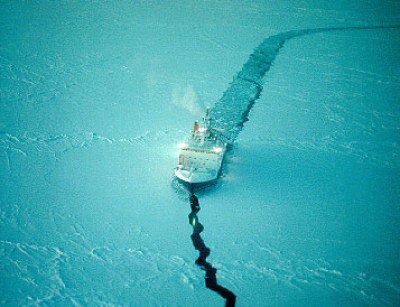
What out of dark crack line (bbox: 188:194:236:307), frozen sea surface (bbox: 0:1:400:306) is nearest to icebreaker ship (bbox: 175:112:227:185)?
frozen sea surface (bbox: 0:1:400:306)

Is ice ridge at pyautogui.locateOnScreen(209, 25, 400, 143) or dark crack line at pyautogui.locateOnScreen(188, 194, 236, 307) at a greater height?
ice ridge at pyautogui.locateOnScreen(209, 25, 400, 143)

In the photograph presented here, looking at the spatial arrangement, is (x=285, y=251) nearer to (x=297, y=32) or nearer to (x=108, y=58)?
(x=108, y=58)

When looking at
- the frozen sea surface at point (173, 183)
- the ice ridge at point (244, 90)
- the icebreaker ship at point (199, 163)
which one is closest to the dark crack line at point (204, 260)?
the frozen sea surface at point (173, 183)

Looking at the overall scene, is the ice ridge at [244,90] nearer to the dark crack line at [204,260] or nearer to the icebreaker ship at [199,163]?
the icebreaker ship at [199,163]

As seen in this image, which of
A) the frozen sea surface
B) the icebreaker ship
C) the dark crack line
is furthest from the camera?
the icebreaker ship

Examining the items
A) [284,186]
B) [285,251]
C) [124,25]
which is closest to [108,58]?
[124,25]

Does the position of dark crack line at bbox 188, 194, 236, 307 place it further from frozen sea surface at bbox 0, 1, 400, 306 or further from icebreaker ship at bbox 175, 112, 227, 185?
icebreaker ship at bbox 175, 112, 227, 185

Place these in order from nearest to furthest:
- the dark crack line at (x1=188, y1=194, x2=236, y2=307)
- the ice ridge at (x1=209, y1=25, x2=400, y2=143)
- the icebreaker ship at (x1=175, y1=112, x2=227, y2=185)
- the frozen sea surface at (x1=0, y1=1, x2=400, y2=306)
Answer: the dark crack line at (x1=188, y1=194, x2=236, y2=307) → the frozen sea surface at (x1=0, y1=1, x2=400, y2=306) → the icebreaker ship at (x1=175, y1=112, x2=227, y2=185) → the ice ridge at (x1=209, y1=25, x2=400, y2=143)

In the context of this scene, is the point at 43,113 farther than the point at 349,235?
Yes

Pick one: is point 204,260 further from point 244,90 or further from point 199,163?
point 244,90
